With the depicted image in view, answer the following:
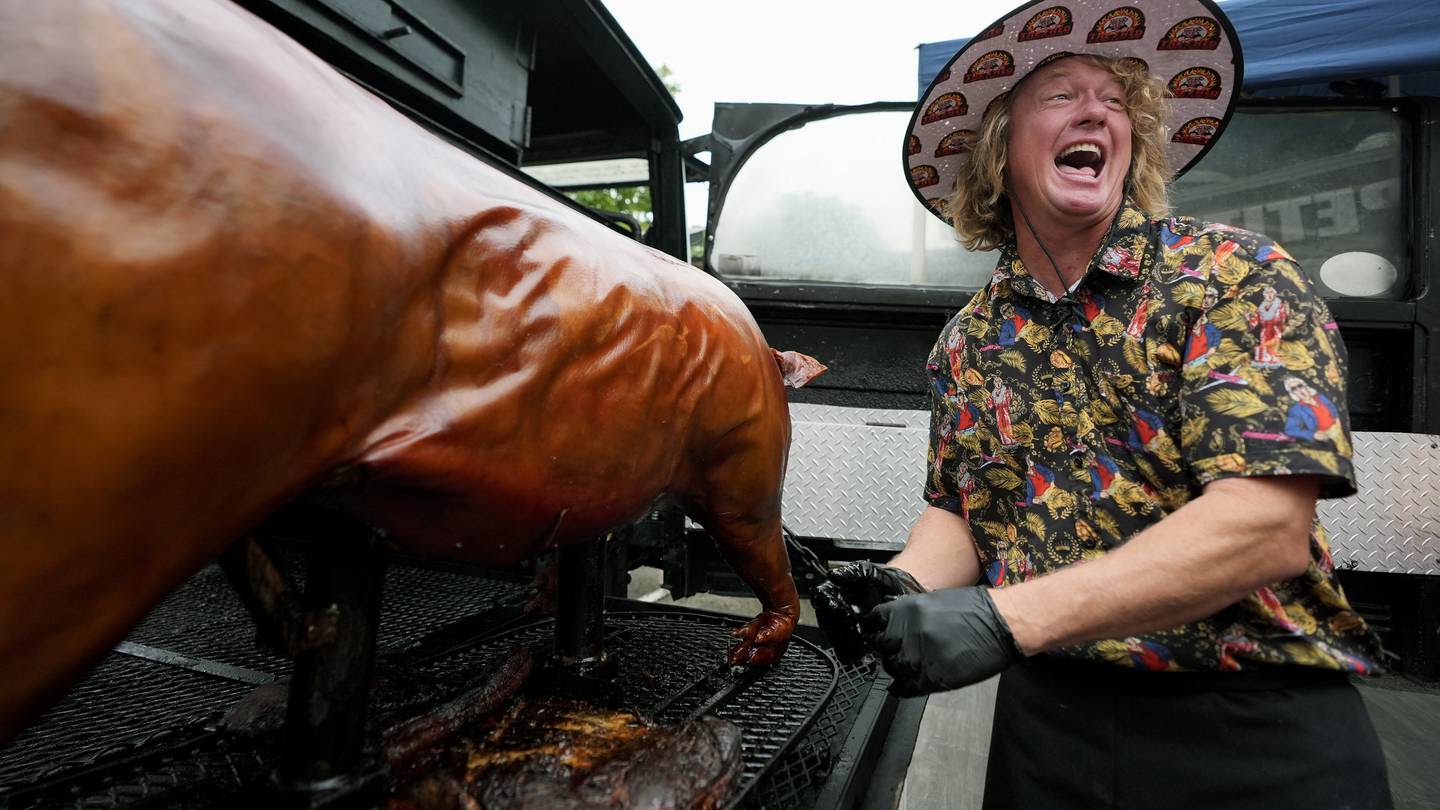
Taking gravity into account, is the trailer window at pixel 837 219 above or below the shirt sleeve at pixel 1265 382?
above

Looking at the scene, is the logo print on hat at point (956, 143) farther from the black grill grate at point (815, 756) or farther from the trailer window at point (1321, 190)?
the trailer window at point (1321, 190)

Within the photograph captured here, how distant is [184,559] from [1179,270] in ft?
6.07

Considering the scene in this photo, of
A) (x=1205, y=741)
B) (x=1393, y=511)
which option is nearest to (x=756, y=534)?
(x=1205, y=741)

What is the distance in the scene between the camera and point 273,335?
A: 0.77 meters

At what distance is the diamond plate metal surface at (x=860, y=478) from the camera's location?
346 centimetres

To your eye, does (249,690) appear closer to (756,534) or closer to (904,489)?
(756,534)

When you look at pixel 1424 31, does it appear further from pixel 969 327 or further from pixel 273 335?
pixel 273 335

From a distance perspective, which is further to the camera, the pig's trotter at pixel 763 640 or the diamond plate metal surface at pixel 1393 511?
the diamond plate metal surface at pixel 1393 511

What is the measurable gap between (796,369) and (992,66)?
3.32ft

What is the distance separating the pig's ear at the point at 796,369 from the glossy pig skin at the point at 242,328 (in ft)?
2.79

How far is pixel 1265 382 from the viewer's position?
4.51 feet

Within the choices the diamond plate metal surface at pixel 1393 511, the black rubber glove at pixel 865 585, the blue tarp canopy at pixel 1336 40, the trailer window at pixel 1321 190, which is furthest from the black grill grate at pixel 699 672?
the trailer window at pixel 1321 190

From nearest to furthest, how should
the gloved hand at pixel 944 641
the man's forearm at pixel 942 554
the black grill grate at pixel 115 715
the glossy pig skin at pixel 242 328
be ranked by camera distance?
the glossy pig skin at pixel 242 328 < the gloved hand at pixel 944 641 < the black grill grate at pixel 115 715 < the man's forearm at pixel 942 554

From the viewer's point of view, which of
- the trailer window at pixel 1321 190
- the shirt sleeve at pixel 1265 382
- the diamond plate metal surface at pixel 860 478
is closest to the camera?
the shirt sleeve at pixel 1265 382
